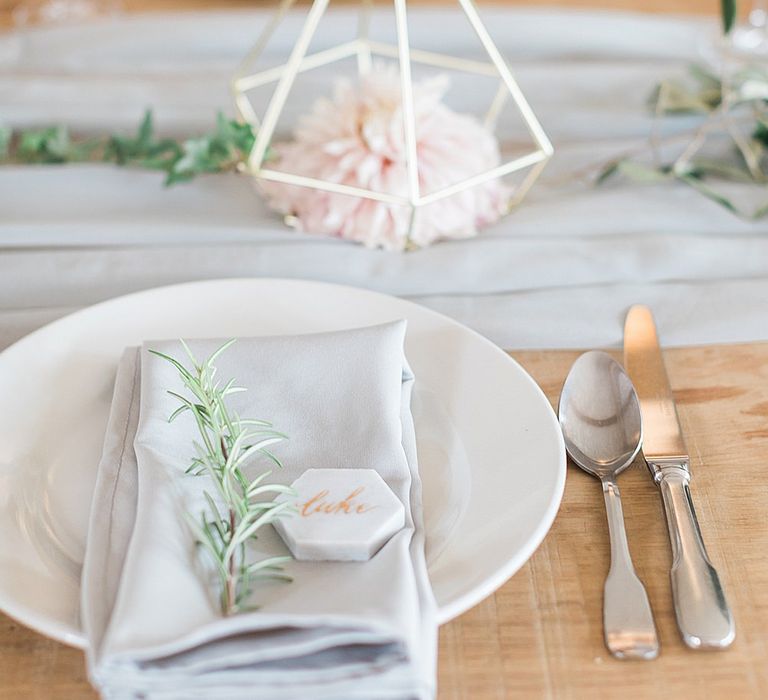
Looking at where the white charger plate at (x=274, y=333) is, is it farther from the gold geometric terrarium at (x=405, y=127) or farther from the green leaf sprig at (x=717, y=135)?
the green leaf sprig at (x=717, y=135)

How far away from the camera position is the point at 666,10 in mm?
1278

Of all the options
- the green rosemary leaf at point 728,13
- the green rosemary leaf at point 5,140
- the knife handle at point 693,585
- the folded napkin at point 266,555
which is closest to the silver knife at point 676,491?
the knife handle at point 693,585

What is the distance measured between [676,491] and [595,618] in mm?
105

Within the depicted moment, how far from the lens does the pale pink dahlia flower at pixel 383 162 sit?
2.36 feet

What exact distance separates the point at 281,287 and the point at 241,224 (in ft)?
0.46

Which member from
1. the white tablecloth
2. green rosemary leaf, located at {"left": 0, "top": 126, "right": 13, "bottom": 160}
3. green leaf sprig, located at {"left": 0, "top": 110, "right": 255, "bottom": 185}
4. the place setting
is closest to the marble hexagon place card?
the place setting

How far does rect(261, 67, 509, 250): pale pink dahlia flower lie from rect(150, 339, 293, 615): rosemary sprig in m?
0.23

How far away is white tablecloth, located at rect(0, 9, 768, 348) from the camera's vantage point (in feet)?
2.32

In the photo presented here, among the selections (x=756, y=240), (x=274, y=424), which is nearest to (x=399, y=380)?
(x=274, y=424)

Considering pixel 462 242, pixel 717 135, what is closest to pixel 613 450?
pixel 462 242

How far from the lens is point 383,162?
73 cm

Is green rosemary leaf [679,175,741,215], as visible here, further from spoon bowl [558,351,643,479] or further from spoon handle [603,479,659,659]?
spoon handle [603,479,659,659]

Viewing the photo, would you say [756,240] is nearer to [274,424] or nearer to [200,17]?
[274,424]

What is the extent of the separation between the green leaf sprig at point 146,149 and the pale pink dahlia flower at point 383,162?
85mm
